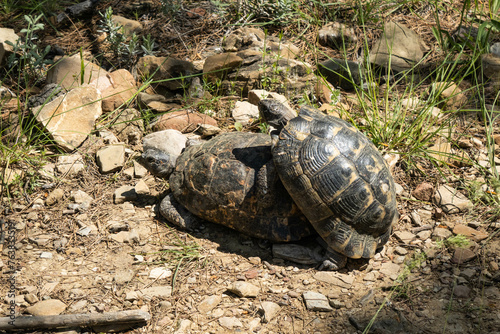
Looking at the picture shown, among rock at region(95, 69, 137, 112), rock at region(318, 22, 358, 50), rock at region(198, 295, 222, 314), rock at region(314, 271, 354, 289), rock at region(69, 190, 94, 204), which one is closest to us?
rock at region(198, 295, 222, 314)

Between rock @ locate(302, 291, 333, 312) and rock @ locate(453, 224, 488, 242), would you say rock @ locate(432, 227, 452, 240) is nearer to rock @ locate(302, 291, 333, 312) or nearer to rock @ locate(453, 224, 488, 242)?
rock @ locate(453, 224, 488, 242)

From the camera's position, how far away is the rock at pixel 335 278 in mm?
2826

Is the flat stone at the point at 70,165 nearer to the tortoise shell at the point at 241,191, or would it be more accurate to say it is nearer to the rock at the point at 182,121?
the rock at the point at 182,121

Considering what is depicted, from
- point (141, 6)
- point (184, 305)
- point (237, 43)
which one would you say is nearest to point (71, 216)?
point (184, 305)

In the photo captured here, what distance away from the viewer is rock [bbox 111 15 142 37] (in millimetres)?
5160

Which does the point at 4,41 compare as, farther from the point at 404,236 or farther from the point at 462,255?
the point at 462,255

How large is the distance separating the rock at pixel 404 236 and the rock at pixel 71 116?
111 inches

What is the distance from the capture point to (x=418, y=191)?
346 centimetres

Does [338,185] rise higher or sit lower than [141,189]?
higher

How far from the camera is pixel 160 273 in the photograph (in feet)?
9.65

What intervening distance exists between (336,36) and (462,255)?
3049 mm

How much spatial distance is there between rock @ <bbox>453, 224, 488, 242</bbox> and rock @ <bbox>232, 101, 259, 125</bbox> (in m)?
2.02

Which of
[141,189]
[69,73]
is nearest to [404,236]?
[141,189]

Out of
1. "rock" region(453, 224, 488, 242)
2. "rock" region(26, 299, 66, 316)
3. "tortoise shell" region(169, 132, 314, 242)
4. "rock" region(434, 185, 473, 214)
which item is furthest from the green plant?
"rock" region(453, 224, 488, 242)
